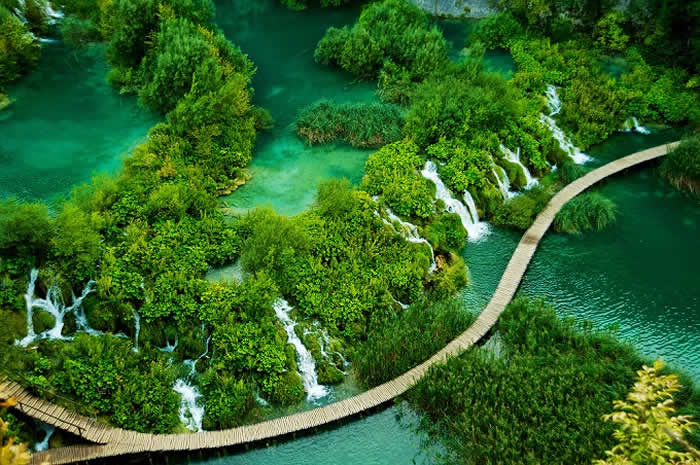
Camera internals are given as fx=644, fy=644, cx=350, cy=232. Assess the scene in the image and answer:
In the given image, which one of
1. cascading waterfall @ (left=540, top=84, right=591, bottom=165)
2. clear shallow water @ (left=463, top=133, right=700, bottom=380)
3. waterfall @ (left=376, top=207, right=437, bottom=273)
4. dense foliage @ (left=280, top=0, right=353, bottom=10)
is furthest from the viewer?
dense foliage @ (left=280, top=0, right=353, bottom=10)

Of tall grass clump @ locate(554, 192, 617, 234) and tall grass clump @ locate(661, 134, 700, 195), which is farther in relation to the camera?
tall grass clump @ locate(661, 134, 700, 195)

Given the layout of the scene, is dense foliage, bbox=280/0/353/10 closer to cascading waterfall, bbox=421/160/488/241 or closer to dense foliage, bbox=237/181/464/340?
cascading waterfall, bbox=421/160/488/241

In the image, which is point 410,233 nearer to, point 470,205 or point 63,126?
point 470,205

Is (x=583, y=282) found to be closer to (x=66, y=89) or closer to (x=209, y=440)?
(x=209, y=440)

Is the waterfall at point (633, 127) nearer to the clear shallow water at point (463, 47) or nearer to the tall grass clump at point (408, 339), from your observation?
the clear shallow water at point (463, 47)

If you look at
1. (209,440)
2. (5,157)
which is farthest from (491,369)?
(5,157)

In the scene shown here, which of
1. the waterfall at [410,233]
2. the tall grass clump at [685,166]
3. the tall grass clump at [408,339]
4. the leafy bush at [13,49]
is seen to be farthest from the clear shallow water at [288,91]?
the tall grass clump at [685,166]

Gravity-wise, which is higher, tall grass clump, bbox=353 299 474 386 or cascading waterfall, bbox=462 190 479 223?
cascading waterfall, bbox=462 190 479 223

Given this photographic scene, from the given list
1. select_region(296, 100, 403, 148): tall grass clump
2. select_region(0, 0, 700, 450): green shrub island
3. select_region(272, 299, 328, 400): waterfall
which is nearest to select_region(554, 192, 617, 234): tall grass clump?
select_region(0, 0, 700, 450): green shrub island
